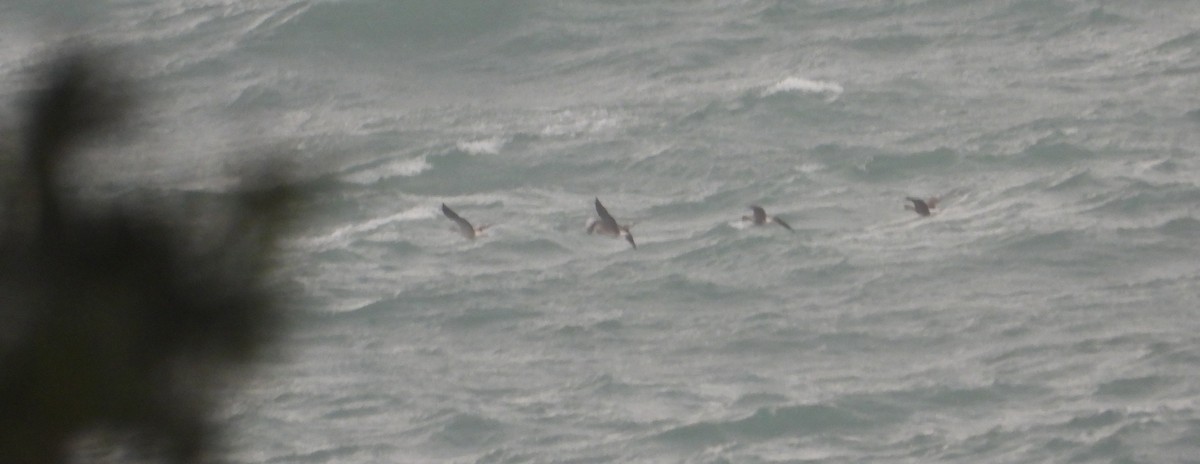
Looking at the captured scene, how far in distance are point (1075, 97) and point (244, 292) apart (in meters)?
66.4

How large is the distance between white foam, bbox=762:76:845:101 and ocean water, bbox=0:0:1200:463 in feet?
0.58

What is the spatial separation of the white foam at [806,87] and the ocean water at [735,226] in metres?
0.18

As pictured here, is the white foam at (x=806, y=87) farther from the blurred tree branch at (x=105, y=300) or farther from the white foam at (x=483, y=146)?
the blurred tree branch at (x=105, y=300)

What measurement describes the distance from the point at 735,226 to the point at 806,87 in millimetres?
11830

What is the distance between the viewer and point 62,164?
4.82 m

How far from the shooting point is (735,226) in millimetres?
61188

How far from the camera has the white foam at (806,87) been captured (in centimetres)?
7112

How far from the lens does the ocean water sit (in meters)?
48.9

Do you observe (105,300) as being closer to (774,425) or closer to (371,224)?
(774,425)

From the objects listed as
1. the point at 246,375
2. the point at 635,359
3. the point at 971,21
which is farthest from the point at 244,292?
the point at 971,21

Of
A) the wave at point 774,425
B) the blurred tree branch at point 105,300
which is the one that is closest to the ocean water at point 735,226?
the wave at point 774,425

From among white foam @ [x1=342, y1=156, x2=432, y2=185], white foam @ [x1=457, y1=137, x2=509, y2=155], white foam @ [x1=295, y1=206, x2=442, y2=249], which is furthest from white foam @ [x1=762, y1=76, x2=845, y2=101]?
white foam @ [x1=295, y1=206, x2=442, y2=249]

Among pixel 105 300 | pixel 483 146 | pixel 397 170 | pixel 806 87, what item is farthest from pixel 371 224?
pixel 105 300

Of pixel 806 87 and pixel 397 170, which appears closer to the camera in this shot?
pixel 397 170
